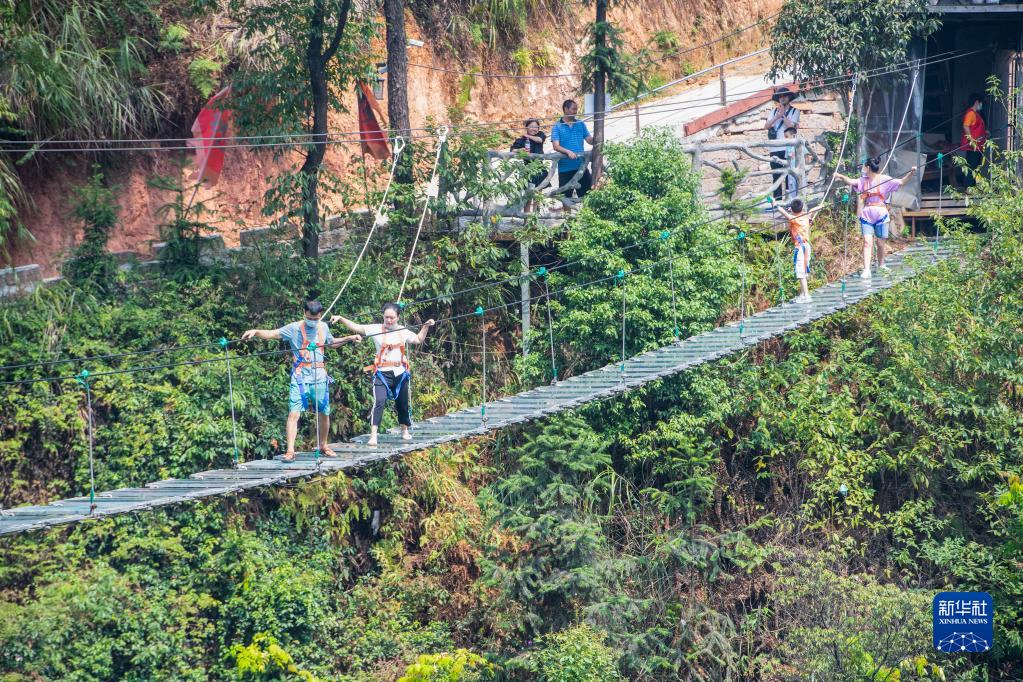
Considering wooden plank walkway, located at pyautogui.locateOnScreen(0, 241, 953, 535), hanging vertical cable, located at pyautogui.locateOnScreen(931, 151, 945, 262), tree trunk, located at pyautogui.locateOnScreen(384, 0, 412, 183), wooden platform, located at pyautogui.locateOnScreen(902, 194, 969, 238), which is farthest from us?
wooden platform, located at pyautogui.locateOnScreen(902, 194, 969, 238)

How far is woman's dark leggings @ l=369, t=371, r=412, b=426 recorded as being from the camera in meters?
8.33

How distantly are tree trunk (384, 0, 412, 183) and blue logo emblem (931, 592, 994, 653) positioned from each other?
4942 mm

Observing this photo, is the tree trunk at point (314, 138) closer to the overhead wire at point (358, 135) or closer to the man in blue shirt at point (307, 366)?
the overhead wire at point (358, 135)

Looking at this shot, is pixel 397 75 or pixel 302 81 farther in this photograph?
pixel 397 75

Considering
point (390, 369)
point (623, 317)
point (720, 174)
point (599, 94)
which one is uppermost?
point (599, 94)

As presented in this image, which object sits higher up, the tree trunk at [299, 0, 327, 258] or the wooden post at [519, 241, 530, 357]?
the tree trunk at [299, 0, 327, 258]

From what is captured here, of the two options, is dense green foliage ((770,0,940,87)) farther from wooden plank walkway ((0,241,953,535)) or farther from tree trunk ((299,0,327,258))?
tree trunk ((299,0,327,258))

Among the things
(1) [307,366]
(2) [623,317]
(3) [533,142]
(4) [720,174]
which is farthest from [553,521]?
(4) [720,174]

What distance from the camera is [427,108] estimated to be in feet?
45.3

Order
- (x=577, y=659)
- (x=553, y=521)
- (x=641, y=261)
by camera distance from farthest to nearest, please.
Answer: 1. (x=641, y=261)
2. (x=553, y=521)
3. (x=577, y=659)

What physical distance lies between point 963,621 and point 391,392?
405cm

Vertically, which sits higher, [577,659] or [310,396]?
[310,396]

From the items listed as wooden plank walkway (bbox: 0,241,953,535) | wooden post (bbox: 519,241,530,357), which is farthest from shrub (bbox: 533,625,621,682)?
wooden post (bbox: 519,241,530,357)

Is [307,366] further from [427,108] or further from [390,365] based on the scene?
[427,108]
